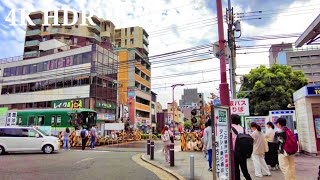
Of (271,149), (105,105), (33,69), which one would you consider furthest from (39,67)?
(271,149)

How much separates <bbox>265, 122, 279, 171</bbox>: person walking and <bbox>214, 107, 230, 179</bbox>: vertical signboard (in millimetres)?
4171

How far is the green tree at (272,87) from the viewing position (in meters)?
27.1

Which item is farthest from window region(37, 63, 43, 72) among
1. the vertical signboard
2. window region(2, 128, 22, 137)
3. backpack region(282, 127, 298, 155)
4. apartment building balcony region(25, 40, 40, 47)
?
backpack region(282, 127, 298, 155)

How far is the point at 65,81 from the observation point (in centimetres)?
4466

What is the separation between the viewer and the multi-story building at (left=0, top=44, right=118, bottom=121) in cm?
4188

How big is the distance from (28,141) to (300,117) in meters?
16.4

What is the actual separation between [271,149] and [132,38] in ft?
190

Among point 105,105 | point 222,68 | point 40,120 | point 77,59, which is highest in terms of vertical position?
point 77,59

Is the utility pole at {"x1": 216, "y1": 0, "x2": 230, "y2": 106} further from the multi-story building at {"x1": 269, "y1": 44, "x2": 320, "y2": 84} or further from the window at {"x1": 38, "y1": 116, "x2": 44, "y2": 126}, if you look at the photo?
the multi-story building at {"x1": 269, "y1": 44, "x2": 320, "y2": 84}

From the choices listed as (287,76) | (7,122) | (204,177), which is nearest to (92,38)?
(7,122)

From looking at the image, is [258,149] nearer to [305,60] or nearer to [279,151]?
[279,151]

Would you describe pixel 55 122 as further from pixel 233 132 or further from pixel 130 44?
pixel 130 44

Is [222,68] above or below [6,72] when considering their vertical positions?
below

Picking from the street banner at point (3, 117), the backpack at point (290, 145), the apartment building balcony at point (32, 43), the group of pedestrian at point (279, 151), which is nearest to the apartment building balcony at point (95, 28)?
the apartment building balcony at point (32, 43)
